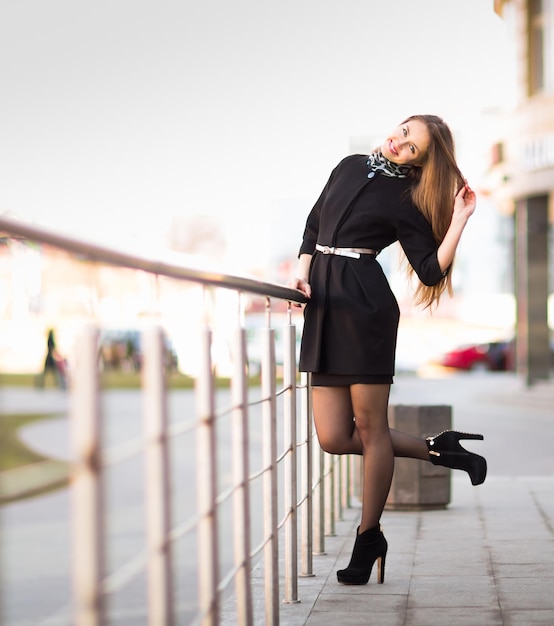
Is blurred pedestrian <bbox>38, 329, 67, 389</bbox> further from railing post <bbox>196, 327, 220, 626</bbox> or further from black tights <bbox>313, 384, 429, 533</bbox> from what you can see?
black tights <bbox>313, 384, 429, 533</bbox>

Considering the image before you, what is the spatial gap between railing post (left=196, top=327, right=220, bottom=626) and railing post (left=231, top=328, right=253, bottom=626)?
1.35 feet

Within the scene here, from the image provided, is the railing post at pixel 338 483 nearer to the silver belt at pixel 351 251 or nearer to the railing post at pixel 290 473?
the railing post at pixel 290 473

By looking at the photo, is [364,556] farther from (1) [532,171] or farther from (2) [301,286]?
→ (1) [532,171]

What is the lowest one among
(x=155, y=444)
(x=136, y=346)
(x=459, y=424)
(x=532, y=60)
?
(x=459, y=424)

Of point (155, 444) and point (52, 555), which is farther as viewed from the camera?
point (52, 555)

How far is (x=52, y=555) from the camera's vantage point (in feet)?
21.0

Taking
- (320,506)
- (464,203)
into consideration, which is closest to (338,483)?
(320,506)

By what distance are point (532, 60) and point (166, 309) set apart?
69.8 feet

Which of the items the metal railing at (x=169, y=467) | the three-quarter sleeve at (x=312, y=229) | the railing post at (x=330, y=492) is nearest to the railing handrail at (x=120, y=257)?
the metal railing at (x=169, y=467)

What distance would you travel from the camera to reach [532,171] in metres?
23.2

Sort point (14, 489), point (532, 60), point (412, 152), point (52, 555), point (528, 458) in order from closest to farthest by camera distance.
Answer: point (412, 152)
point (52, 555)
point (14, 489)
point (528, 458)
point (532, 60)

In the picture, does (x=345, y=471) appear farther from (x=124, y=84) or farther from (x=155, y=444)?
(x=124, y=84)

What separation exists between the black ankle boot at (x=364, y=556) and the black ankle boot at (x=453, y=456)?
37cm

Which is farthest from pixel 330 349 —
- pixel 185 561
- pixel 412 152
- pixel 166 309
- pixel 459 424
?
pixel 459 424
